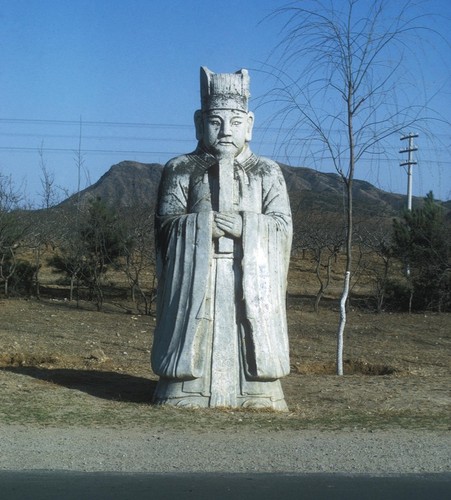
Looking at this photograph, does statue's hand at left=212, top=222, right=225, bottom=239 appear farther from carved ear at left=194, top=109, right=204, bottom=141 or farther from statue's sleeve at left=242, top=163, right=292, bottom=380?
carved ear at left=194, top=109, right=204, bottom=141

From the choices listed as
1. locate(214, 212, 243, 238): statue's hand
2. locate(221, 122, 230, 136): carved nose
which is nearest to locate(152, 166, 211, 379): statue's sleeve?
locate(214, 212, 243, 238): statue's hand

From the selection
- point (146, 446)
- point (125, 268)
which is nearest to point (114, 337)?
point (125, 268)

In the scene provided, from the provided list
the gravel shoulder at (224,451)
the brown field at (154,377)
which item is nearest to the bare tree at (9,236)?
the brown field at (154,377)

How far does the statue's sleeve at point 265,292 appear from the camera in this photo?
33.0 feet

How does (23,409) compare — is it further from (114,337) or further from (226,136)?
(114,337)

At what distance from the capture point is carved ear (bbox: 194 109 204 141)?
1055cm

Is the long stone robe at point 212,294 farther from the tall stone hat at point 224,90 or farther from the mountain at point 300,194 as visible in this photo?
the mountain at point 300,194

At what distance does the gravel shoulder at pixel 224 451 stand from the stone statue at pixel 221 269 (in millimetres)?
1232

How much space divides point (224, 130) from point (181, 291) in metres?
1.91

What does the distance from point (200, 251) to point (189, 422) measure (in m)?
1.89

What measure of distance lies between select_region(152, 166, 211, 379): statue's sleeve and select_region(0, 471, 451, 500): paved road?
8.91 feet

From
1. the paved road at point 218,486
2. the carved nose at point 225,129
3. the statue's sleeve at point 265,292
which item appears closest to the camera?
the paved road at point 218,486

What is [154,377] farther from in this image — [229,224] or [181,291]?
[229,224]

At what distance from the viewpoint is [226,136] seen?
33.8ft
